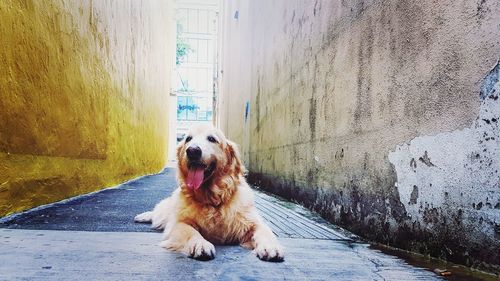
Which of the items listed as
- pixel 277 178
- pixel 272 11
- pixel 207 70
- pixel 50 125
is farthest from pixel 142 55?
pixel 207 70

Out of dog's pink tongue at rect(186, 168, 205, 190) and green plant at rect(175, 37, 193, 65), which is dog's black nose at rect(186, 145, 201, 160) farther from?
green plant at rect(175, 37, 193, 65)

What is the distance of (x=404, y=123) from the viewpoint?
2.41 metres

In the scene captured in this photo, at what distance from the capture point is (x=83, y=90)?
181 inches

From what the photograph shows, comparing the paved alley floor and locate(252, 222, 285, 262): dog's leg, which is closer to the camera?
the paved alley floor

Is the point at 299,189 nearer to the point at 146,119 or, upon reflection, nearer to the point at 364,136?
the point at 364,136

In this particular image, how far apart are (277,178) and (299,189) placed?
1283 mm

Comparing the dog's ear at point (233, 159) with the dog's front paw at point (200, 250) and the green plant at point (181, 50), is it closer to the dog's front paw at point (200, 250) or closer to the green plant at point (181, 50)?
the dog's front paw at point (200, 250)

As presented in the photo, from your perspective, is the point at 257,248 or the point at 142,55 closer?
the point at 257,248

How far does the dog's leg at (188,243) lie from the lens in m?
2.16

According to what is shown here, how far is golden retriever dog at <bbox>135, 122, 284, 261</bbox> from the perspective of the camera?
2.58m

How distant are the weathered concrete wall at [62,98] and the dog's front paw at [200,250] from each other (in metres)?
1.68

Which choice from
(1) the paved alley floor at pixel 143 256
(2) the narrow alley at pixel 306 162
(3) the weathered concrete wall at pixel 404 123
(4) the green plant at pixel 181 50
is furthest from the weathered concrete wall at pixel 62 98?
(4) the green plant at pixel 181 50

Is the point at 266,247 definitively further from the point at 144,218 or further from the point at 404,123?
the point at 144,218

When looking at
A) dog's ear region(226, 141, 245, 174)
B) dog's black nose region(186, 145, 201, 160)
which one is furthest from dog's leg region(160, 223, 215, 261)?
dog's ear region(226, 141, 245, 174)
